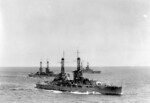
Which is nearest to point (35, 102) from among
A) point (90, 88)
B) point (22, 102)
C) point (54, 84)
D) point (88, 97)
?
point (22, 102)

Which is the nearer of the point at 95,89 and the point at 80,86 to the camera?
the point at 95,89

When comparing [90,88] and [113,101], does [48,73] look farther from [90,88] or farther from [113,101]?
[113,101]

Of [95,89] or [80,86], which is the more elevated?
[80,86]

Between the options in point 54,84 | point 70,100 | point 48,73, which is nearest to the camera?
point 70,100

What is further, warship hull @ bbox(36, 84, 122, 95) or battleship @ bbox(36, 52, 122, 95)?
battleship @ bbox(36, 52, 122, 95)

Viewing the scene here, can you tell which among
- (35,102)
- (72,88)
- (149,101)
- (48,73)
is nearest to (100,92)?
(72,88)

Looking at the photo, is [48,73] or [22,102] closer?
[22,102]

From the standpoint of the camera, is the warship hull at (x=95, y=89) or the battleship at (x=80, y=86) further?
the battleship at (x=80, y=86)

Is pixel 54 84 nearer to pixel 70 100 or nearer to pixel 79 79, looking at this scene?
pixel 79 79

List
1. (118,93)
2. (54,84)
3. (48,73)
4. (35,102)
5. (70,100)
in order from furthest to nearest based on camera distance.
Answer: (48,73) < (54,84) < (118,93) < (70,100) < (35,102)
